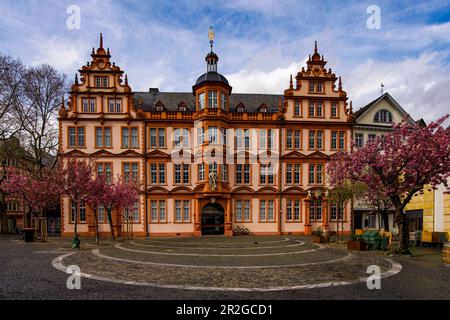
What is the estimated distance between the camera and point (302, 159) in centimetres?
3500

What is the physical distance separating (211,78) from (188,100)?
4887mm

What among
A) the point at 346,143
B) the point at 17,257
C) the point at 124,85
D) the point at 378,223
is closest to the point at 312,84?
the point at 346,143

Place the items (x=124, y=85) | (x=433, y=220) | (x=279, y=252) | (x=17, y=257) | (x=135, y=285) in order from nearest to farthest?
(x=135, y=285) → (x=17, y=257) → (x=279, y=252) → (x=433, y=220) → (x=124, y=85)

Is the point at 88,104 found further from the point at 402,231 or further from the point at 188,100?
the point at 402,231

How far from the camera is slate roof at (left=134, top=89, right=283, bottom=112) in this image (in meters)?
36.5

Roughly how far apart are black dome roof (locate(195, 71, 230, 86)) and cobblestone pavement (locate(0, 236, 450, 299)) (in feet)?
68.4

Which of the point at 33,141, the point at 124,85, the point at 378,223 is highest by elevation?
the point at 124,85

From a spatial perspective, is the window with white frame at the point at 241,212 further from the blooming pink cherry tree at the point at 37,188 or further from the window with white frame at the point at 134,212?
the blooming pink cherry tree at the point at 37,188

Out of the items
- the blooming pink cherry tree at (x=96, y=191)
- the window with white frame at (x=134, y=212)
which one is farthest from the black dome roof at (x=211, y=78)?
the blooming pink cherry tree at (x=96, y=191)

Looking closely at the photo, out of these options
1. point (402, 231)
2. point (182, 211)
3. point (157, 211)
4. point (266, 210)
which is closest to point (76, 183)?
point (157, 211)

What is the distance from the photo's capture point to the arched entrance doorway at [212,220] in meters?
34.0

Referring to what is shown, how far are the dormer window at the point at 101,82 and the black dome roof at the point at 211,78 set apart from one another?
985 centimetres
